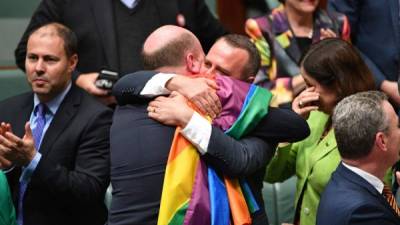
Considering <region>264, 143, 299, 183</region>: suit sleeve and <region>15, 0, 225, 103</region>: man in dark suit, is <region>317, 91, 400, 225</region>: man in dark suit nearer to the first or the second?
<region>264, 143, 299, 183</region>: suit sleeve

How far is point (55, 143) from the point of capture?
3791 millimetres

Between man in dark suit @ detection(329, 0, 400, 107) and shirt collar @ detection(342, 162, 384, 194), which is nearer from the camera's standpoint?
shirt collar @ detection(342, 162, 384, 194)

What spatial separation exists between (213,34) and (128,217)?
1815 millimetres

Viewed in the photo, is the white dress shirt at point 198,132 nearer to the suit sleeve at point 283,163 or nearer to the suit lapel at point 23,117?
the suit sleeve at point 283,163

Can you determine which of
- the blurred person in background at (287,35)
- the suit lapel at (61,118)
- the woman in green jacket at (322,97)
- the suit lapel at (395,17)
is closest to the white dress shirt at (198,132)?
the woman in green jacket at (322,97)

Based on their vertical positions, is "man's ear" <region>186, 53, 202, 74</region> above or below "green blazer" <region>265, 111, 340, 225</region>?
above

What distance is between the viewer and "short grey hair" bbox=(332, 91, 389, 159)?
3.02 meters

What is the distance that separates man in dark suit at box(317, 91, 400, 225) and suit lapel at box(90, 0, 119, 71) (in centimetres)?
150

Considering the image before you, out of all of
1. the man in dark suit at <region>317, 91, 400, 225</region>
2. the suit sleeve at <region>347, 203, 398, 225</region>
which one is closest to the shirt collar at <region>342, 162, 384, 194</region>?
the man in dark suit at <region>317, 91, 400, 225</region>

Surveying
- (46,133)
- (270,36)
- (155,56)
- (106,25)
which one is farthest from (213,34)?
(155,56)

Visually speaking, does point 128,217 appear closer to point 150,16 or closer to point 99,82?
point 99,82

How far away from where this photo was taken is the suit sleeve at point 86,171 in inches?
143

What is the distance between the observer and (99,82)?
4223mm

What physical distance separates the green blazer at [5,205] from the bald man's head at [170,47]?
2.50ft
